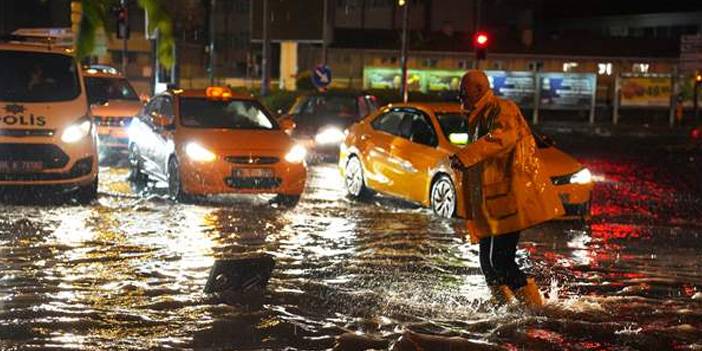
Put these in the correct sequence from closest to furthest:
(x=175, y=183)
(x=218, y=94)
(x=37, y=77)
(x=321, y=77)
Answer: (x=37, y=77)
(x=175, y=183)
(x=218, y=94)
(x=321, y=77)

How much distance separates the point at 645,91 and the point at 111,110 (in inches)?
1212

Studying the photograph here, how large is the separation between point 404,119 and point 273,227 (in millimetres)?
3348

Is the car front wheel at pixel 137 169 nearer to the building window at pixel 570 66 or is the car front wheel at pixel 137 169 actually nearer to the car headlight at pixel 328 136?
the car headlight at pixel 328 136

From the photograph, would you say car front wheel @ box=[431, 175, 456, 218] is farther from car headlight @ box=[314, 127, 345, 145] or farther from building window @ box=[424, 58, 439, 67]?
building window @ box=[424, 58, 439, 67]

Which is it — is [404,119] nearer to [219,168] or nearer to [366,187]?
[366,187]

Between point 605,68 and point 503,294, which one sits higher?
point 605,68

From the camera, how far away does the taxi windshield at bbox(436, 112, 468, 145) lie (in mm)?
14797

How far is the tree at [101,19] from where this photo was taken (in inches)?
155

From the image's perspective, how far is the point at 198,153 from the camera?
1520 centimetres

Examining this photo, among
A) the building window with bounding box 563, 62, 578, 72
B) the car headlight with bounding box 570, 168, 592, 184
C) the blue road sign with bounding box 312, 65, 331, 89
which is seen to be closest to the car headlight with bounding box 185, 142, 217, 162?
the car headlight with bounding box 570, 168, 592, 184

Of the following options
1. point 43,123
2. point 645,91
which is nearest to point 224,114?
point 43,123

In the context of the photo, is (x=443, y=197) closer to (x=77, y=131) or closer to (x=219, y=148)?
(x=219, y=148)

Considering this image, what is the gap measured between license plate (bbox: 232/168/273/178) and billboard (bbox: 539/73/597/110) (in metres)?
31.2

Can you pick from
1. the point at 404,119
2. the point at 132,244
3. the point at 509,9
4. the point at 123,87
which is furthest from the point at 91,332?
the point at 509,9
